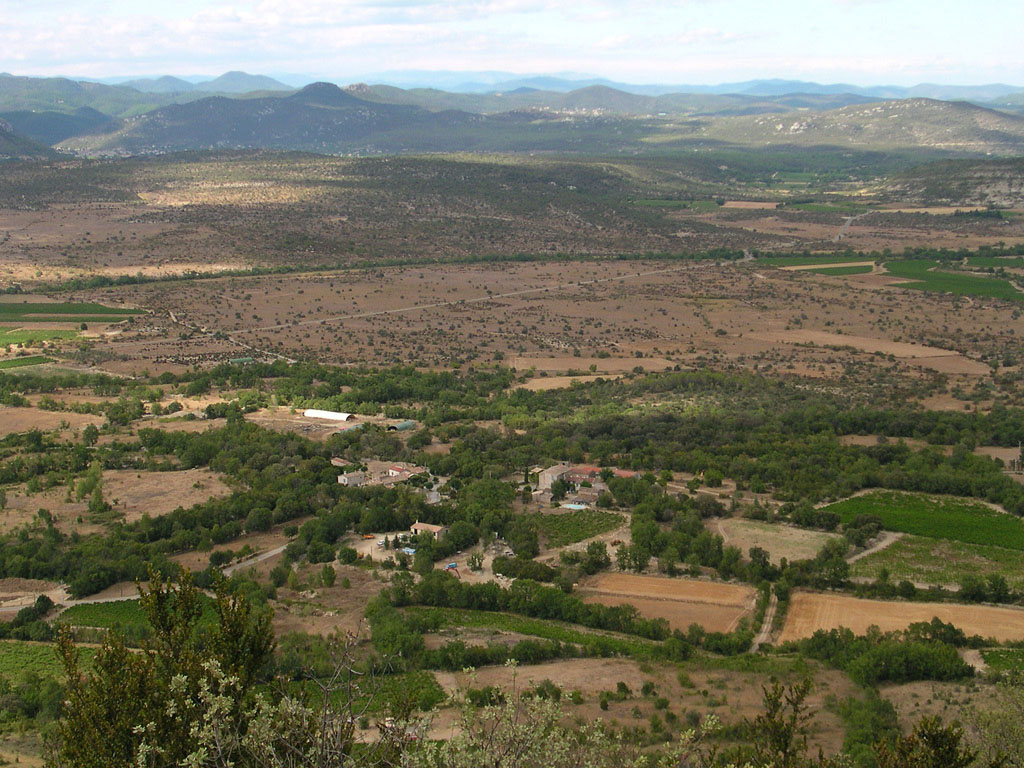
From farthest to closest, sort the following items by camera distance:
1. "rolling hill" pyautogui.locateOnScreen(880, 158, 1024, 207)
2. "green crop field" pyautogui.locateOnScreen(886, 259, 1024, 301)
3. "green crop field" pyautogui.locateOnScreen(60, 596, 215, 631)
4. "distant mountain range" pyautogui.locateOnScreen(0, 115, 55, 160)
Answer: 1. "distant mountain range" pyautogui.locateOnScreen(0, 115, 55, 160)
2. "rolling hill" pyautogui.locateOnScreen(880, 158, 1024, 207)
3. "green crop field" pyautogui.locateOnScreen(886, 259, 1024, 301)
4. "green crop field" pyautogui.locateOnScreen(60, 596, 215, 631)

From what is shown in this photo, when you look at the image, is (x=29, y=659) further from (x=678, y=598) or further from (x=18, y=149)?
(x=18, y=149)

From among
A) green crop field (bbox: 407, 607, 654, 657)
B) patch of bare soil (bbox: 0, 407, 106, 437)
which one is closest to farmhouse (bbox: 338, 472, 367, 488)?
green crop field (bbox: 407, 607, 654, 657)

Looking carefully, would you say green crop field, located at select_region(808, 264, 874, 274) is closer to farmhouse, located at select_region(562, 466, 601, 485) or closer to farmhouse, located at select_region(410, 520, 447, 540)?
farmhouse, located at select_region(562, 466, 601, 485)

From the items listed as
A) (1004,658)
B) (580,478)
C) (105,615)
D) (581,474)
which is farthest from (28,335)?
(1004,658)

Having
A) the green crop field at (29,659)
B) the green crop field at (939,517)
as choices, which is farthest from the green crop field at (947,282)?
the green crop field at (29,659)

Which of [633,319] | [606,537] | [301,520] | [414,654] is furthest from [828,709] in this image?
[633,319]

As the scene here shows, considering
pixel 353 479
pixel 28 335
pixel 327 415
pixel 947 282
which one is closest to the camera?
pixel 353 479

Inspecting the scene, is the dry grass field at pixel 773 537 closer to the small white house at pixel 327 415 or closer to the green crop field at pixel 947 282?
the small white house at pixel 327 415
